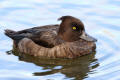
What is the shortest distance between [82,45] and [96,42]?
791 mm

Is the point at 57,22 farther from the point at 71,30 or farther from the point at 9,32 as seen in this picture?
the point at 71,30

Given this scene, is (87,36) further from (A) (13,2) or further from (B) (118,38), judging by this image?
(A) (13,2)

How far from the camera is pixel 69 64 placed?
34.8 ft

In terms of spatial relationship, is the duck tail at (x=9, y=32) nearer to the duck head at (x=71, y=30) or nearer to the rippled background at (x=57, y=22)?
the rippled background at (x=57, y=22)

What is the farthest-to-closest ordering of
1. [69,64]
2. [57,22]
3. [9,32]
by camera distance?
[57,22] → [9,32] → [69,64]

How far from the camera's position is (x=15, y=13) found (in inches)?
532

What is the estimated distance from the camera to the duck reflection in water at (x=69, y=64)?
32.5ft

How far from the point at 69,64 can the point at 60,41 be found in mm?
766

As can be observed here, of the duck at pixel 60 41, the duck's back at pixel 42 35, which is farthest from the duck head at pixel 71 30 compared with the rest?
Result: the duck's back at pixel 42 35

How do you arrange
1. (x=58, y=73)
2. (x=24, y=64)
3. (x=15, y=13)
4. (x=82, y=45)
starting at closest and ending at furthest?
(x=58, y=73) < (x=24, y=64) < (x=82, y=45) < (x=15, y=13)

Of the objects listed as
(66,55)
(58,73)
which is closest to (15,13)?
(66,55)

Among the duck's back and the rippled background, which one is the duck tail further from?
the rippled background

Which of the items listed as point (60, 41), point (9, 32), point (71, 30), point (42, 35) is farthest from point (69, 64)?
point (9, 32)

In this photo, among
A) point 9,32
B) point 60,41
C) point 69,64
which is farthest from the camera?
point 9,32
